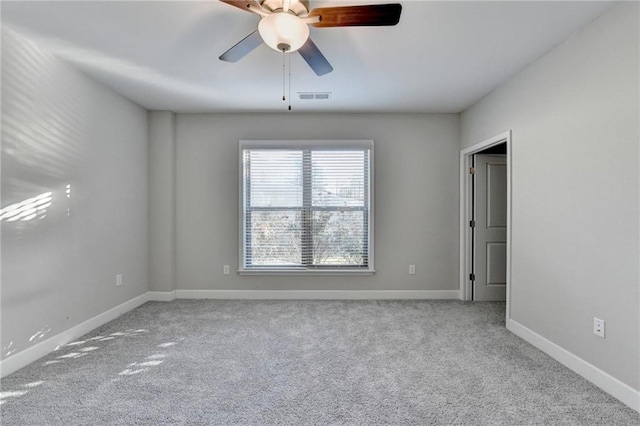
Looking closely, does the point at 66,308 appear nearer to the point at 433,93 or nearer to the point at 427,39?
the point at 427,39

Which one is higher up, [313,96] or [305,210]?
[313,96]

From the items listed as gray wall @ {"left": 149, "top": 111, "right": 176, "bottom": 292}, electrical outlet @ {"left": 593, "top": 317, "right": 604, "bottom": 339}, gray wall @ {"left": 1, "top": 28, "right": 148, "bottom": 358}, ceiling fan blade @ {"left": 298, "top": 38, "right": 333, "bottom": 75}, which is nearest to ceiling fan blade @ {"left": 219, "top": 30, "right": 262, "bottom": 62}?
ceiling fan blade @ {"left": 298, "top": 38, "right": 333, "bottom": 75}

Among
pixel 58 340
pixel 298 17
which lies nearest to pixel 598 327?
pixel 298 17

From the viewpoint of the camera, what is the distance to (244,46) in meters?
2.03

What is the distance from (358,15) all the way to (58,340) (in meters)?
3.47

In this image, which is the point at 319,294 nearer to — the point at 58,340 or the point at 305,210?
the point at 305,210

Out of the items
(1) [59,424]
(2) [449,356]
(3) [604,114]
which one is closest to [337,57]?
(3) [604,114]

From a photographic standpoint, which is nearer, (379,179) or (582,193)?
(582,193)

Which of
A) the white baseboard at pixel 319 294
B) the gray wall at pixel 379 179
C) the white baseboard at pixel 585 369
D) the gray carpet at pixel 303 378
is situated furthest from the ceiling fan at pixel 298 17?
the white baseboard at pixel 319 294

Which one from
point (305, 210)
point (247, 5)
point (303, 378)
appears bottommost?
point (303, 378)

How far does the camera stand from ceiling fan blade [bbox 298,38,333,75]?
201 centimetres

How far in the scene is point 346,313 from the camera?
3596 mm

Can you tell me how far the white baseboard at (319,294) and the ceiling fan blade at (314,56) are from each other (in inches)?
112

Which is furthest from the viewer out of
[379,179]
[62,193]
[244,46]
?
[379,179]
